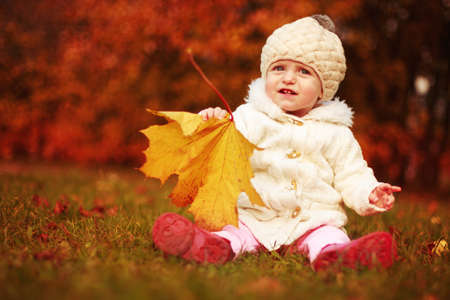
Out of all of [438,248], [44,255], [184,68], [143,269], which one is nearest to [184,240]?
[143,269]

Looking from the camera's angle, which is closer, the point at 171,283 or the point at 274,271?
the point at 171,283

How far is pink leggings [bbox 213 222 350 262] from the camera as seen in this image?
198cm

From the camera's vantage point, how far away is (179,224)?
6.05 ft

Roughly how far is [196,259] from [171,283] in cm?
43

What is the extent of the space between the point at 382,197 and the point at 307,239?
1.37 feet

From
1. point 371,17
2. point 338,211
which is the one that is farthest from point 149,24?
point 338,211

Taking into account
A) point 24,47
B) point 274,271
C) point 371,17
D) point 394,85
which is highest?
point 371,17

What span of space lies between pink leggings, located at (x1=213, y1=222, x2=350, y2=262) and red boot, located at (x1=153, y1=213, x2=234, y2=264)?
0.54 feet

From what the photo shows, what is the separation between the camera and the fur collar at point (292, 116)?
7.45ft

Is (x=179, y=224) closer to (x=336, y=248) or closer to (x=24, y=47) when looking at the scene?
(x=336, y=248)

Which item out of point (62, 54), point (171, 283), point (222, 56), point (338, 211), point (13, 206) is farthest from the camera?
point (62, 54)

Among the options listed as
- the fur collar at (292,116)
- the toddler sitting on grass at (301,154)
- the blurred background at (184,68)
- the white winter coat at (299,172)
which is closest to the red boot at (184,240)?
the toddler sitting on grass at (301,154)

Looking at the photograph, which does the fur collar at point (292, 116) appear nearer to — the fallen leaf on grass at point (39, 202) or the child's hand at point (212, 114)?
the child's hand at point (212, 114)

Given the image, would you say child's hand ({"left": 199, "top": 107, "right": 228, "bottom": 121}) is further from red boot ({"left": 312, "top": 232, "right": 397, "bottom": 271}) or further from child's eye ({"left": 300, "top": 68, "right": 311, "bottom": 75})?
red boot ({"left": 312, "top": 232, "right": 397, "bottom": 271})
